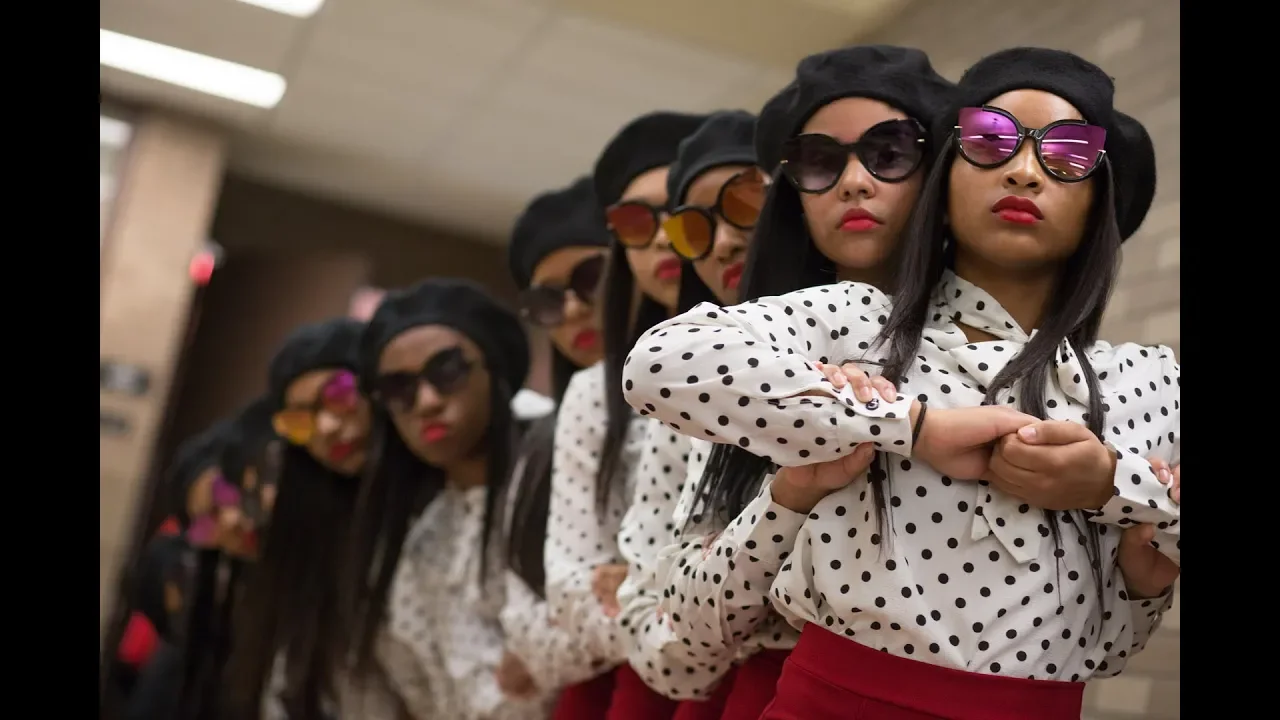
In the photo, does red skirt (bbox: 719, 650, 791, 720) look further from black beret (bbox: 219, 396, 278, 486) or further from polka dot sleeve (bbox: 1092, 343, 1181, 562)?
black beret (bbox: 219, 396, 278, 486)

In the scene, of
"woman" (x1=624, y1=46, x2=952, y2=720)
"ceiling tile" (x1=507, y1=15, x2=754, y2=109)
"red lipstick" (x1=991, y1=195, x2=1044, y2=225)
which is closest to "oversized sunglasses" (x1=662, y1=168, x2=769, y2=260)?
"woman" (x1=624, y1=46, x2=952, y2=720)

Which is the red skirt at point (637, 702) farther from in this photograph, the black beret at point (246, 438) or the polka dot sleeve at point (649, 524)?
the black beret at point (246, 438)

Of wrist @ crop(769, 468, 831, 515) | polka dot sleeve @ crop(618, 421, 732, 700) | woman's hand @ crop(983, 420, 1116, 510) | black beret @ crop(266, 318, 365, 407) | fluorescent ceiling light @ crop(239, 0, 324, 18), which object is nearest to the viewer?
woman's hand @ crop(983, 420, 1116, 510)

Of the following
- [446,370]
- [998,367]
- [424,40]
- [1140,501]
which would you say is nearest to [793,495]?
[998,367]

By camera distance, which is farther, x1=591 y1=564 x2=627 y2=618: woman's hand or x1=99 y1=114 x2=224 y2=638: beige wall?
x1=99 y1=114 x2=224 y2=638: beige wall

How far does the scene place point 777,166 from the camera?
173cm

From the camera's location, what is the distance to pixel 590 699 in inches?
91.3

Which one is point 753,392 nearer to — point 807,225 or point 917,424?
point 917,424

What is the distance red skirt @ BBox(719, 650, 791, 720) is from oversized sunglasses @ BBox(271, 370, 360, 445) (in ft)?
6.41

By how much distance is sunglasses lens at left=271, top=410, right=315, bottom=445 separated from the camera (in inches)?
134

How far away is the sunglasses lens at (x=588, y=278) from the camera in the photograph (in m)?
2.68

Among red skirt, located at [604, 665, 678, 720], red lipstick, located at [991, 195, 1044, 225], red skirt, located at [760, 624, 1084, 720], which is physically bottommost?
red skirt, located at [604, 665, 678, 720]

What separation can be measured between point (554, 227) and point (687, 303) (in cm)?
85
